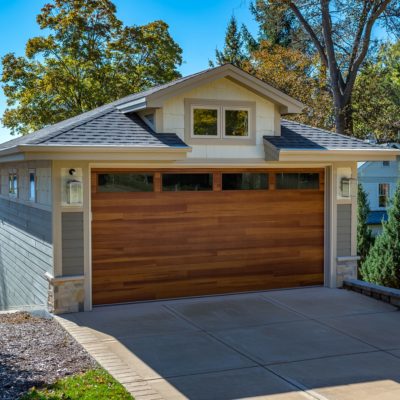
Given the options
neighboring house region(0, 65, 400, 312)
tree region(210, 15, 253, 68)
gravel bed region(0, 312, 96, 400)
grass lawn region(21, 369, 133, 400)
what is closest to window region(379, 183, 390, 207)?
tree region(210, 15, 253, 68)

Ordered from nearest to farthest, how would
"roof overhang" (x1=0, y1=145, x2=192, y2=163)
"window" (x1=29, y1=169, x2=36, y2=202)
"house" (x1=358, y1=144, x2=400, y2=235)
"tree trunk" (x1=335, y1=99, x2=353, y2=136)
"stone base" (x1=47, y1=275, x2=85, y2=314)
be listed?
"roof overhang" (x1=0, y1=145, x2=192, y2=163)
"stone base" (x1=47, y1=275, x2=85, y2=314)
"window" (x1=29, y1=169, x2=36, y2=202)
"tree trunk" (x1=335, y1=99, x2=353, y2=136)
"house" (x1=358, y1=144, x2=400, y2=235)

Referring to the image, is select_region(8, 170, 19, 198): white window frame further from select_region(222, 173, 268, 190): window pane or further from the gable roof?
the gable roof

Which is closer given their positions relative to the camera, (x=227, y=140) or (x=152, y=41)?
(x=227, y=140)

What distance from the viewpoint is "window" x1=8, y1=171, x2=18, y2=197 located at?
41.7 feet

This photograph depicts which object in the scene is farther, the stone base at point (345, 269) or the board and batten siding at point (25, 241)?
the stone base at point (345, 269)

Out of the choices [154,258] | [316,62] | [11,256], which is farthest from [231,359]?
[316,62]

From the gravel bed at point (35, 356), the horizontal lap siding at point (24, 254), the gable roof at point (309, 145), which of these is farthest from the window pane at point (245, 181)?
the gravel bed at point (35, 356)

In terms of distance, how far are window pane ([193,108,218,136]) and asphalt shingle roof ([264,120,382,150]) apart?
1.03 meters

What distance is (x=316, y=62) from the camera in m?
24.4

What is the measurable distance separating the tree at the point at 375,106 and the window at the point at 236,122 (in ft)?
43.7

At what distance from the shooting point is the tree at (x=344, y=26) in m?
20.6

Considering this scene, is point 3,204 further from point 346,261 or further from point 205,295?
point 346,261

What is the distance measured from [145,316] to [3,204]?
699 centimetres

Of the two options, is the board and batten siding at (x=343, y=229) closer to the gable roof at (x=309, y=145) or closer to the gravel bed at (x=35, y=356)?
the gable roof at (x=309, y=145)
